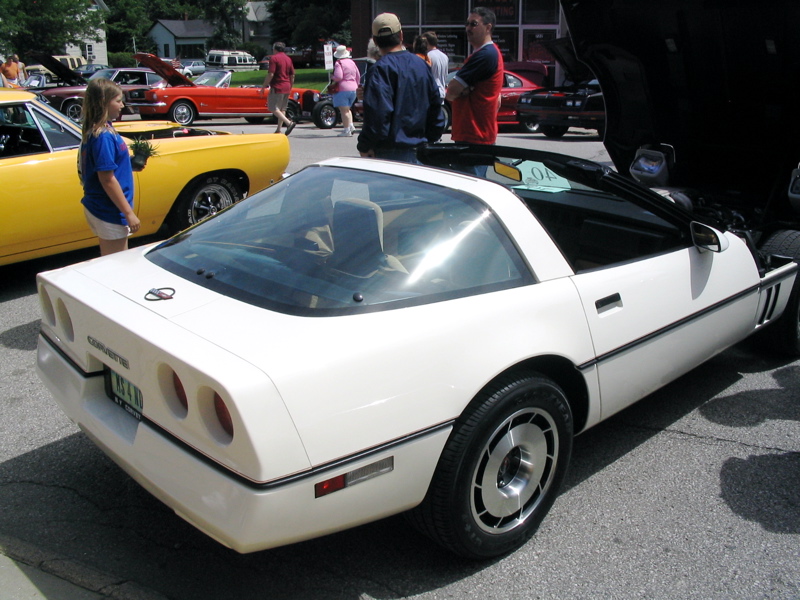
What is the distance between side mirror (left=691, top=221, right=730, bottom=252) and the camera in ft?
11.0

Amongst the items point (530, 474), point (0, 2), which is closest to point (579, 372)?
point (530, 474)

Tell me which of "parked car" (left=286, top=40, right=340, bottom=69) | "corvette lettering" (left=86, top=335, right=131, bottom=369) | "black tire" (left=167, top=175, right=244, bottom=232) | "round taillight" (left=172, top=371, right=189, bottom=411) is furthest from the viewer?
"parked car" (left=286, top=40, right=340, bottom=69)

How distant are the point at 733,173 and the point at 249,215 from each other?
163 inches

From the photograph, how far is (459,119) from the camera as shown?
245 inches

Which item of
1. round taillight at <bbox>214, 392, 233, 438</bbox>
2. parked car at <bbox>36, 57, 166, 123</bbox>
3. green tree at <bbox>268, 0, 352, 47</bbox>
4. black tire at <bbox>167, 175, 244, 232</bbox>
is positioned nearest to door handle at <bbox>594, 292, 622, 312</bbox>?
round taillight at <bbox>214, 392, 233, 438</bbox>

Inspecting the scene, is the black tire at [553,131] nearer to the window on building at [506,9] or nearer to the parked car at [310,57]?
the window on building at [506,9]

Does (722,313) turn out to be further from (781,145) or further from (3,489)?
(3,489)

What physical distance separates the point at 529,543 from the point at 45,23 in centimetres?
5086

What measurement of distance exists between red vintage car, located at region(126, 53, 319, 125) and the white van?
46.0 metres

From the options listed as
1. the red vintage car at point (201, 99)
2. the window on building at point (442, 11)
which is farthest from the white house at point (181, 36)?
the red vintage car at point (201, 99)

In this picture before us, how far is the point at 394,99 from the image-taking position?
5.51 meters

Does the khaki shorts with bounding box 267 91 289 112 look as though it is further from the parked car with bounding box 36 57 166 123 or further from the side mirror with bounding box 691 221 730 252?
the side mirror with bounding box 691 221 730 252

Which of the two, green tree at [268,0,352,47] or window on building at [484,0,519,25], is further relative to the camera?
green tree at [268,0,352,47]

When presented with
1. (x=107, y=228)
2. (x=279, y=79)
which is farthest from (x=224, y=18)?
(x=107, y=228)
